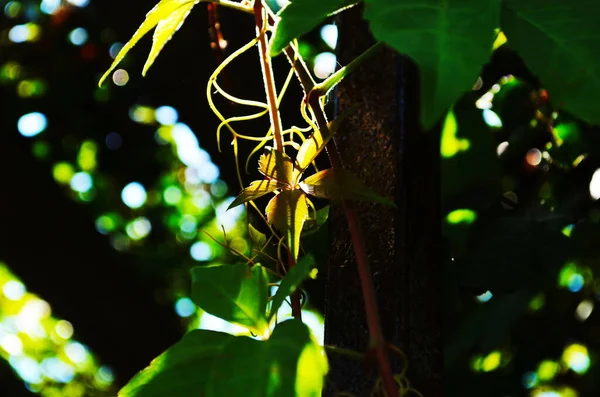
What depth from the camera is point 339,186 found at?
40 centimetres

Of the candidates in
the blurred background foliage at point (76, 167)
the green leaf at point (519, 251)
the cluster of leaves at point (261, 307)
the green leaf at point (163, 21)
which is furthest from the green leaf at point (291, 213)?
the blurred background foliage at point (76, 167)

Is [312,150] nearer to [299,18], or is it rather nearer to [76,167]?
[299,18]

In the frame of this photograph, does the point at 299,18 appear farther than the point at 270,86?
No

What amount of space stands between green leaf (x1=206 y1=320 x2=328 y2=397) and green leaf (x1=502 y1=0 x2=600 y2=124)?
14cm

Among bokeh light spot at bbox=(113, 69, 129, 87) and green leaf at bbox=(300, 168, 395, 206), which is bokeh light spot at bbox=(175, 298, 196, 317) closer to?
bokeh light spot at bbox=(113, 69, 129, 87)

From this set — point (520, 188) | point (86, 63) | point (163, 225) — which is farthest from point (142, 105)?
point (520, 188)

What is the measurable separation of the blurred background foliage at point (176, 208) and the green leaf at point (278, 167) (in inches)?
3.4

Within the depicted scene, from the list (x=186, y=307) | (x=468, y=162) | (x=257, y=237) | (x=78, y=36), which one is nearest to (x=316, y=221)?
(x=257, y=237)

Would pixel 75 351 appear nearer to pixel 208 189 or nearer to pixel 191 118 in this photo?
pixel 208 189

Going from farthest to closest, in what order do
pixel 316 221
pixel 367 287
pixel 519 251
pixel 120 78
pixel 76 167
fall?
pixel 76 167, pixel 120 78, pixel 519 251, pixel 316 221, pixel 367 287

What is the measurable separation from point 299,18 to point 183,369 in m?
0.17

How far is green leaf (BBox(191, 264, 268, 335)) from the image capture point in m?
0.37

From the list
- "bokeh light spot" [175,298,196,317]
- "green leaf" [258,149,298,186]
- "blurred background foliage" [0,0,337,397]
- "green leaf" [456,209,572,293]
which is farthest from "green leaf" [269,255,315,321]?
"bokeh light spot" [175,298,196,317]

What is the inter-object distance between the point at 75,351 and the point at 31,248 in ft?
3.55
